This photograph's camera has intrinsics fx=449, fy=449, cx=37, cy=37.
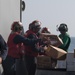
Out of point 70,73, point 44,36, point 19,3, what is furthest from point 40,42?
point 19,3

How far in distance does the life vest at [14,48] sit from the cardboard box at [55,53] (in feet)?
2.23

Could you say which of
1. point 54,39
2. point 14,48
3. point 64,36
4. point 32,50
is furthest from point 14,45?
point 64,36

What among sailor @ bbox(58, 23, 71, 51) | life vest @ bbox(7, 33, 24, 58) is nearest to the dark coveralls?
life vest @ bbox(7, 33, 24, 58)

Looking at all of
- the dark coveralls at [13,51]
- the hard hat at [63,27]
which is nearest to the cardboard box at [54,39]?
the dark coveralls at [13,51]

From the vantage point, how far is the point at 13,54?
1001cm

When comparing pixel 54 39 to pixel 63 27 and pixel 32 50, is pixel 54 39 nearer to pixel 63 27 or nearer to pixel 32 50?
pixel 32 50

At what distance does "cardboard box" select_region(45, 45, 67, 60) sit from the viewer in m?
9.71

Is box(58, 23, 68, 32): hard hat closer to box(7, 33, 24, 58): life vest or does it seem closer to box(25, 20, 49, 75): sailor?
box(25, 20, 49, 75): sailor

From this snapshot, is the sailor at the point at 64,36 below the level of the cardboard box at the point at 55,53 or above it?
above

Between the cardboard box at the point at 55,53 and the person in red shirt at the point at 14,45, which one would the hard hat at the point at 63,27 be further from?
the person in red shirt at the point at 14,45

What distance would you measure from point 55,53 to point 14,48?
0.97 metres

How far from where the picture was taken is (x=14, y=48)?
10031 millimetres

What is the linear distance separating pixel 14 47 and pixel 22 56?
353 mm

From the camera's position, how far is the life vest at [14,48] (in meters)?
9.95
